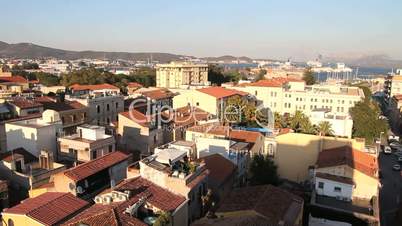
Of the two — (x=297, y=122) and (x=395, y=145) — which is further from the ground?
(x=297, y=122)

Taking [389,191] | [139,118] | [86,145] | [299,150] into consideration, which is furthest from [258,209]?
[389,191]

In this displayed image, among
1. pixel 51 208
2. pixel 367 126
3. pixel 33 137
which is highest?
pixel 33 137

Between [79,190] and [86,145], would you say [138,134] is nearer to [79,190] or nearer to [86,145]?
[86,145]

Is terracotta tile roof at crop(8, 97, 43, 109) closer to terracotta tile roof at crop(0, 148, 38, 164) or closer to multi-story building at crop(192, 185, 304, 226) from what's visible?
terracotta tile roof at crop(0, 148, 38, 164)

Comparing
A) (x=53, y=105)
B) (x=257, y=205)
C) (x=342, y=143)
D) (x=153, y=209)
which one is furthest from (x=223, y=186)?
(x=53, y=105)

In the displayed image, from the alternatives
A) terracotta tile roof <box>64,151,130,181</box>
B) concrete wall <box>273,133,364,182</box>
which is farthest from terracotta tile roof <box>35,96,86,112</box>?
concrete wall <box>273,133,364,182</box>
